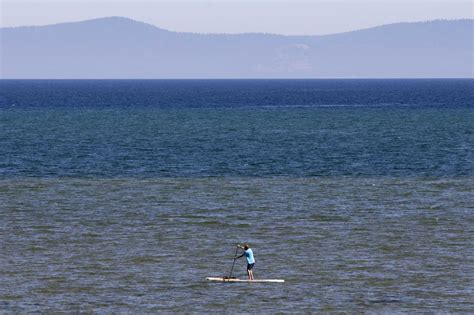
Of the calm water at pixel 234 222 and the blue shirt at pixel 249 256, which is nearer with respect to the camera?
the calm water at pixel 234 222

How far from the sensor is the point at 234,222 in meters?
59.4

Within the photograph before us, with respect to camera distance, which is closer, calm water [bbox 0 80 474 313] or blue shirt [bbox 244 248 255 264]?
calm water [bbox 0 80 474 313]

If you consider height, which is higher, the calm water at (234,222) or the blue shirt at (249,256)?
the blue shirt at (249,256)

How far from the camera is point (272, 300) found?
41562 mm

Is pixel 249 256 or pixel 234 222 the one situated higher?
pixel 249 256

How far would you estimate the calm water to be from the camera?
140 feet

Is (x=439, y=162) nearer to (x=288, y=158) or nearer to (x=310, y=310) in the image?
(x=288, y=158)

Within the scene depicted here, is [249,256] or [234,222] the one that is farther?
[234,222]

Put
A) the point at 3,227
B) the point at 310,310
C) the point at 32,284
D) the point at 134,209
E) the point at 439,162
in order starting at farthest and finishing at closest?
the point at 439,162
the point at 134,209
the point at 3,227
the point at 32,284
the point at 310,310

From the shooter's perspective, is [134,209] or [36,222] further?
[134,209]

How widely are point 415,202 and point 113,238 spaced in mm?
23277

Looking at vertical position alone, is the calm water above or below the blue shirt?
below

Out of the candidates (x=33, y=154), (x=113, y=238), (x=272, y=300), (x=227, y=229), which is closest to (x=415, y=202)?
(x=227, y=229)

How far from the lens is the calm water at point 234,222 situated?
140ft
